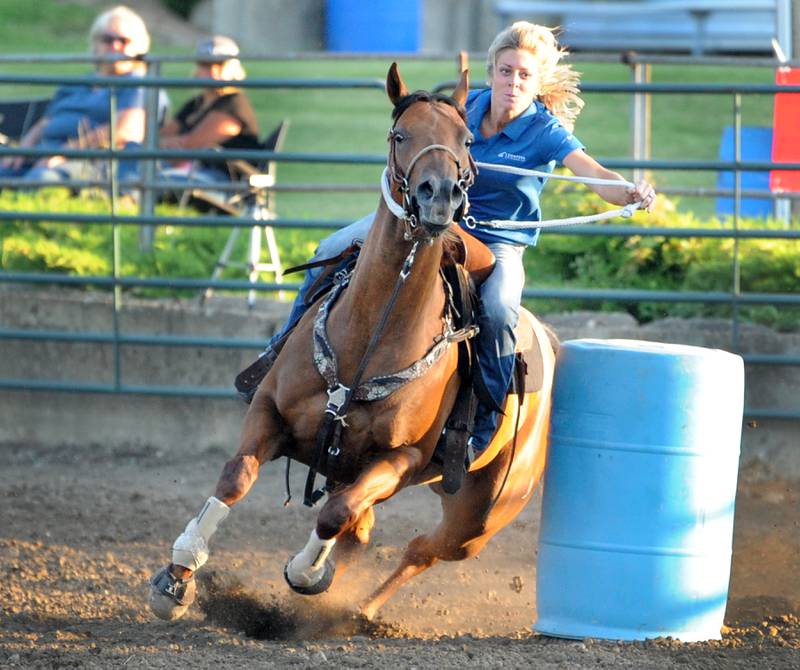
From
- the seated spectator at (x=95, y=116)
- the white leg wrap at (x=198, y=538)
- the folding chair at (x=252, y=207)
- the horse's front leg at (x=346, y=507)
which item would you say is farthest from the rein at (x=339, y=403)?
the seated spectator at (x=95, y=116)

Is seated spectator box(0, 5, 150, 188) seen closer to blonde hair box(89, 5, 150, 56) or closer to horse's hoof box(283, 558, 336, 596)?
blonde hair box(89, 5, 150, 56)

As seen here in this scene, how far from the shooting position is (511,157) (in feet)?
17.7

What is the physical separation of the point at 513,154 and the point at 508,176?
9cm

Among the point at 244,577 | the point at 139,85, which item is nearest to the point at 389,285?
the point at 244,577

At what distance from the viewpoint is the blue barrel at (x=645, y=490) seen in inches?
210

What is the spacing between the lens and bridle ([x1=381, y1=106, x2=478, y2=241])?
4.30 metres

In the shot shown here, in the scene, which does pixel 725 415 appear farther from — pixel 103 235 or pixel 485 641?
pixel 103 235

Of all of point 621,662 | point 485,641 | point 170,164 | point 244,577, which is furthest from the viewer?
point 170,164

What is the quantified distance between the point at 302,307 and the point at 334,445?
76 cm

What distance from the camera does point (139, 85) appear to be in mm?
8422

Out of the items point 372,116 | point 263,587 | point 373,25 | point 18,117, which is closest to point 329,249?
point 263,587

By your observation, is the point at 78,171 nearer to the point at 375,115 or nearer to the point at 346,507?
the point at 346,507

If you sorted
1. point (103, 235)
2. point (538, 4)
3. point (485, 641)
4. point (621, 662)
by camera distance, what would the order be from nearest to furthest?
1. point (621, 662)
2. point (485, 641)
3. point (103, 235)
4. point (538, 4)

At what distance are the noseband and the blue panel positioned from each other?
5363 millimetres
